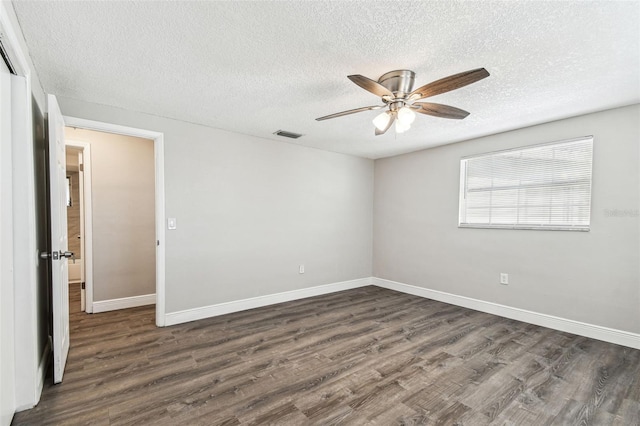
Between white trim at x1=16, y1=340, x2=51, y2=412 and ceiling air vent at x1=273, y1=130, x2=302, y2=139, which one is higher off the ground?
ceiling air vent at x1=273, y1=130, x2=302, y2=139

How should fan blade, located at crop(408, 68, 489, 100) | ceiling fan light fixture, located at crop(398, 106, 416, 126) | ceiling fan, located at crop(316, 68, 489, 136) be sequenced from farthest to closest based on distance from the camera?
ceiling fan light fixture, located at crop(398, 106, 416, 126)
ceiling fan, located at crop(316, 68, 489, 136)
fan blade, located at crop(408, 68, 489, 100)

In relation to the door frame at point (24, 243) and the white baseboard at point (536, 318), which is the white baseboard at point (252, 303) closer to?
the white baseboard at point (536, 318)

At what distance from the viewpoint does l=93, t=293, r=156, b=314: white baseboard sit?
12.3ft

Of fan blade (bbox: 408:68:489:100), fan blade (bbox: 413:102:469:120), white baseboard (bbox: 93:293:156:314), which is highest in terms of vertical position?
fan blade (bbox: 408:68:489:100)

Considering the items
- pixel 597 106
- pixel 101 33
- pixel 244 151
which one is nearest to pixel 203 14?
pixel 101 33

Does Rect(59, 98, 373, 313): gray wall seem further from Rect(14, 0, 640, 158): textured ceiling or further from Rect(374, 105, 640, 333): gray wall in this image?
Rect(374, 105, 640, 333): gray wall

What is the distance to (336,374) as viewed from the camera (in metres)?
2.32

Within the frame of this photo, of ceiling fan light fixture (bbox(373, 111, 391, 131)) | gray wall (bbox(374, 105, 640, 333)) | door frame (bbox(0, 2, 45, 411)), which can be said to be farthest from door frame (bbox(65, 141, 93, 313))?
gray wall (bbox(374, 105, 640, 333))

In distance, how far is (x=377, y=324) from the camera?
3.41 meters

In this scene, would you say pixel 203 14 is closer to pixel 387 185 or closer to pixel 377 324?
pixel 377 324

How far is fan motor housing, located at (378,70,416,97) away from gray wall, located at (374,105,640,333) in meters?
2.20

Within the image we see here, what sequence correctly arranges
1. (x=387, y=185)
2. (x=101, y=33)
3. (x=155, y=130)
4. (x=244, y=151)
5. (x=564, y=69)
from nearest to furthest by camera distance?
(x=101, y=33) → (x=564, y=69) → (x=155, y=130) → (x=244, y=151) → (x=387, y=185)

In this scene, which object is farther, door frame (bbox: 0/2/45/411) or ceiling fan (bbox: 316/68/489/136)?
ceiling fan (bbox: 316/68/489/136)

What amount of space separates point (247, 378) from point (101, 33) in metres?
2.53
